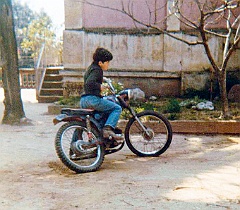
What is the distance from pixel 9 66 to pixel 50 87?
214 inches

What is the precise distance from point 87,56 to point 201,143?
5735mm

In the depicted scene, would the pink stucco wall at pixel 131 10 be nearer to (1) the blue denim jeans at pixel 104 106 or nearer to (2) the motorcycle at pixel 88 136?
(2) the motorcycle at pixel 88 136

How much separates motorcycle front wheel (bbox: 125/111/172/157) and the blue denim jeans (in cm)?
49

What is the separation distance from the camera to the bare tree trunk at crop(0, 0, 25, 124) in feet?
26.5

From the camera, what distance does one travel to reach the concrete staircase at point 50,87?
12.9 m

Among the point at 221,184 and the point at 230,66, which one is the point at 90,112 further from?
the point at 230,66

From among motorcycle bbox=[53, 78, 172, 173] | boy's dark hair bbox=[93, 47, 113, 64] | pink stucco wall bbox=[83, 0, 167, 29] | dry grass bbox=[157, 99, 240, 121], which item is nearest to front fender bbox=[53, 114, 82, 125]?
motorcycle bbox=[53, 78, 172, 173]

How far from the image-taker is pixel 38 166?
493 cm

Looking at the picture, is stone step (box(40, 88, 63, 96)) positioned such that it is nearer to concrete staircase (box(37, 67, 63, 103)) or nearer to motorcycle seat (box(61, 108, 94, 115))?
concrete staircase (box(37, 67, 63, 103))

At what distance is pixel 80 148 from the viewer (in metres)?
4.73

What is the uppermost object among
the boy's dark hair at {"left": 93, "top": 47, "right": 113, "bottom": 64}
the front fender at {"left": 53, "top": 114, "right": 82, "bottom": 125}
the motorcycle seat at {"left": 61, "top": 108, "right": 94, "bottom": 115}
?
the boy's dark hair at {"left": 93, "top": 47, "right": 113, "bottom": 64}

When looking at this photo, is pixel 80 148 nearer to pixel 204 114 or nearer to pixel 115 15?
pixel 204 114

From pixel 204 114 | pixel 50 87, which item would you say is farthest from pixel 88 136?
pixel 50 87

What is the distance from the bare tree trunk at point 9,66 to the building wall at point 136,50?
295 centimetres
